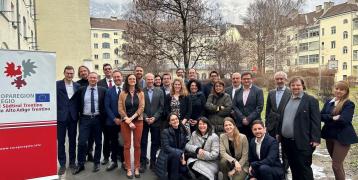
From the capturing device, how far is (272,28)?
33.8 metres

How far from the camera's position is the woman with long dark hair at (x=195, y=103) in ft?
21.4

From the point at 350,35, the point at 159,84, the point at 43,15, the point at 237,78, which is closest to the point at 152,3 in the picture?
the point at 159,84

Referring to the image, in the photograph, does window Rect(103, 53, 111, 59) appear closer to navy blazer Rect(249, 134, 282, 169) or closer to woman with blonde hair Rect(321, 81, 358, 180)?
navy blazer Rect(249, 134, 282, 169)

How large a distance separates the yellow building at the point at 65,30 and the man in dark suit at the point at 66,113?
23.9 meters

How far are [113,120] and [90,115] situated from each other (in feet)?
1.49

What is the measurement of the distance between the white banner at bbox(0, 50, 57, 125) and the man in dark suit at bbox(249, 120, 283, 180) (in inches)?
133

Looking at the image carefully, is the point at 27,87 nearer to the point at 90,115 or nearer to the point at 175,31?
the point at 90,115

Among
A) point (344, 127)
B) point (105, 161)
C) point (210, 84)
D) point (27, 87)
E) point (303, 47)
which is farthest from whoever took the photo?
point (303, 47)

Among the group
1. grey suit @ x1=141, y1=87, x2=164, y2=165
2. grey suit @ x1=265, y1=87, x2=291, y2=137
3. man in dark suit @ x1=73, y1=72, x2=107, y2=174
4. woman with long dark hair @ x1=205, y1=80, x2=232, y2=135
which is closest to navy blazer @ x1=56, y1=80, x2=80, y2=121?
man in dark suit @ x1=73, y1=72, x2=107, y2=174

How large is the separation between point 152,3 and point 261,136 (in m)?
9.71

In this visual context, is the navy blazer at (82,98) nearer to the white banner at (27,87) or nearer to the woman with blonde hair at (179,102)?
the white banner at (27,87)

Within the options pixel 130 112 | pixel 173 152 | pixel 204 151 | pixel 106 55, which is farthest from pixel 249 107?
pixel 106 55

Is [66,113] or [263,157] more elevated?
[66,113]

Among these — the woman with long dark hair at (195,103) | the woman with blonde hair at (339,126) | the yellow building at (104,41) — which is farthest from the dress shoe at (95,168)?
the yellow building at (104,41)
